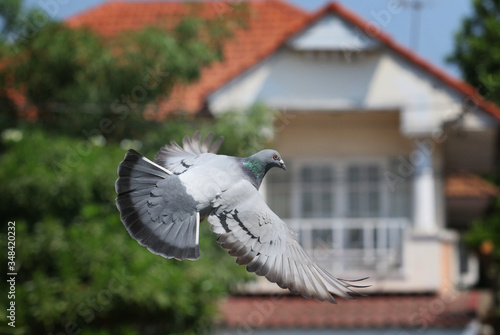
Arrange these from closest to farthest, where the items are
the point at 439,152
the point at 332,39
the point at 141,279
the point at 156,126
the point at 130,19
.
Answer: the point at 141,279 → the point at 156,126 → the point at 332,39 → the point at 439,152 → the point at 130,19

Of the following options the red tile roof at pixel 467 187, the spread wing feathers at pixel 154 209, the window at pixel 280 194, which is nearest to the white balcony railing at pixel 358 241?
the window at pixel 280 194

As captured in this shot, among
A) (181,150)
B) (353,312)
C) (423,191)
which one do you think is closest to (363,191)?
(423,191)

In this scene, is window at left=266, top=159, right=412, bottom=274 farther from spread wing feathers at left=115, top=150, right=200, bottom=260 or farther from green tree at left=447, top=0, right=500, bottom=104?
spread wing feathers at left=115, top=150, right=200, bottom=260

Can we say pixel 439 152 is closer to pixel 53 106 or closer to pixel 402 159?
pixel 402 159

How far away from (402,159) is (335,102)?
1.44 m

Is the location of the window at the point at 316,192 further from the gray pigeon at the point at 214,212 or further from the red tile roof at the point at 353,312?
the gray pigeon at the point at 214,212

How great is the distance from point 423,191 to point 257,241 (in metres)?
9.27

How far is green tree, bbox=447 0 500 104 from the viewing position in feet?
41.5

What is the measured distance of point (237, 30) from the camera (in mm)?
13328

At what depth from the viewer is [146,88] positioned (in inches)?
372

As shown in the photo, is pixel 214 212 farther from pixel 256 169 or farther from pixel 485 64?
pixel 485 64

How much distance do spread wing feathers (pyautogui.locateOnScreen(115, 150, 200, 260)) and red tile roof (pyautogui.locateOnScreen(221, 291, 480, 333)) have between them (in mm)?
7623

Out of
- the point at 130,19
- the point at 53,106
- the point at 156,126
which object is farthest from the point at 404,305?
the point at 130,19

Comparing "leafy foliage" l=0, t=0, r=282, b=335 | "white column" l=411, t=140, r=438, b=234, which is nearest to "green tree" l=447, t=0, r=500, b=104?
"white column" l=411, t=140, r=438, b=234
